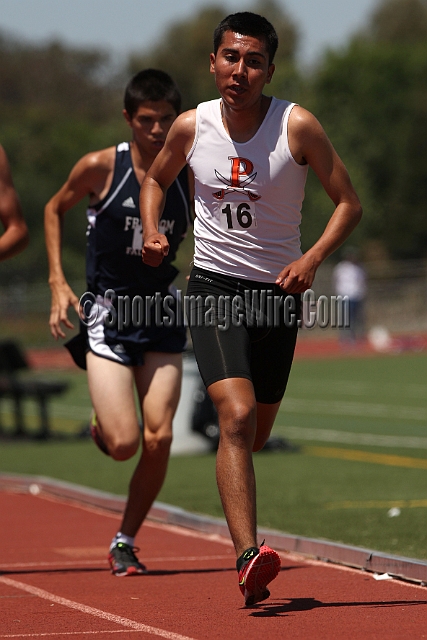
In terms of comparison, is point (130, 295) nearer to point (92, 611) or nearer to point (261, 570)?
point (92, 611)

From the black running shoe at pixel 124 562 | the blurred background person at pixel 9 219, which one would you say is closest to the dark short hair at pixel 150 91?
the blurred background person at pixel 9 219

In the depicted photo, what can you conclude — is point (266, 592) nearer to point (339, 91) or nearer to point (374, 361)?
point (374, 361)

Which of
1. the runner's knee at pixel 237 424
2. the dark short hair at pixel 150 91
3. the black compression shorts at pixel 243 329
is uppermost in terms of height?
the dark short hair at pixel 150 91

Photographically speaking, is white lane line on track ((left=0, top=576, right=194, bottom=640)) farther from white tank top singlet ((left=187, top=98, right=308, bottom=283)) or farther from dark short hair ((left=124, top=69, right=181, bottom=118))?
dark short hair ((left=124, top=69, right=181, bottom=118))

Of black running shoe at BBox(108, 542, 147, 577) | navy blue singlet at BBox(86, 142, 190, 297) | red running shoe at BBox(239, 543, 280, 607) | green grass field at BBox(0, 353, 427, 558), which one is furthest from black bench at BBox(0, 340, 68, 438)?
red running shoe at BBox(239, 543, 280, 607)

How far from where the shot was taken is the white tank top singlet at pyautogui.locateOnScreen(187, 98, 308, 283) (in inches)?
220

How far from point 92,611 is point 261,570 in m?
0.96

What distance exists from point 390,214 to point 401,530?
4922cm

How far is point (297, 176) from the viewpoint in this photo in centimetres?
564

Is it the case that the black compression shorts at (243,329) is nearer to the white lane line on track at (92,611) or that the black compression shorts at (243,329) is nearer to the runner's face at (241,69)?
the runner's face at (241,69)

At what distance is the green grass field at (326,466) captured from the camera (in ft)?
28.4

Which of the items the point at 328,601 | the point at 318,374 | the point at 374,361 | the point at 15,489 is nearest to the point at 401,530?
the point at 328,601

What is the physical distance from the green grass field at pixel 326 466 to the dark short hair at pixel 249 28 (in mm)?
3181

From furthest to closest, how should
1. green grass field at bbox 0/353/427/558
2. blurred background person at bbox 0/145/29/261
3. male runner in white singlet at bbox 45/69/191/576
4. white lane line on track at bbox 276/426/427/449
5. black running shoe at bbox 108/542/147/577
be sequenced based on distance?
white lane line on track at bbox 276/426/427/449, green grass field at bbox 0/353/427/558, male runner in white singlet at bbox 45/69/191/576, black running shoe at bbox 108/542/147/577, blurred background person at bbox 0/145/29/261
